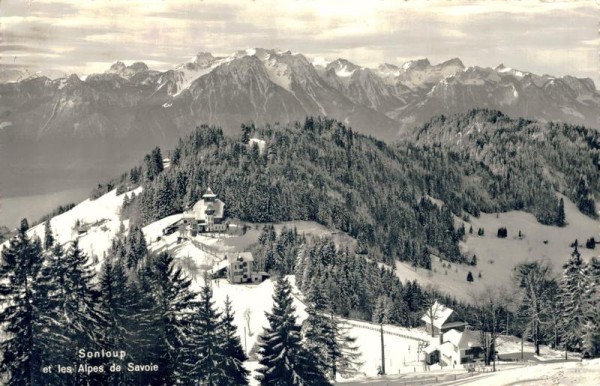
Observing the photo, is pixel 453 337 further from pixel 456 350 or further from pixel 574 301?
pixel 574 301

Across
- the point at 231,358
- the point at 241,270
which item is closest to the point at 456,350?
the point at 241,270

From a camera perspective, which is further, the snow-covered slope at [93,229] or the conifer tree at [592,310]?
the snow-covered slope at [93,229]

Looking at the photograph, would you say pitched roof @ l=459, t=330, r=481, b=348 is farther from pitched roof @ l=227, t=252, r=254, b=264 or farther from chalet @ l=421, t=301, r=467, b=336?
pitched roof @ l=227, t=252, r=254, b=264

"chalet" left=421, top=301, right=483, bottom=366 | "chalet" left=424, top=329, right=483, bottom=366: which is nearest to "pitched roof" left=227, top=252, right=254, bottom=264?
"chalet" left=421, top=301, right=483, bottom=366

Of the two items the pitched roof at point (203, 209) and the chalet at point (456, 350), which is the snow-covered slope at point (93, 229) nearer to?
the pitched roof at point (203, 209)

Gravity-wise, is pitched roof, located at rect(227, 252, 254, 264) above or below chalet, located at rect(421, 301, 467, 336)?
above

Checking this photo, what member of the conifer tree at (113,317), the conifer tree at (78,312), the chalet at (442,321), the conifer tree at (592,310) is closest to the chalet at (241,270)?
the chalet at (442,321)
